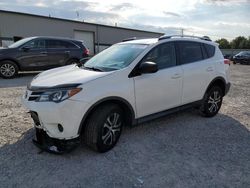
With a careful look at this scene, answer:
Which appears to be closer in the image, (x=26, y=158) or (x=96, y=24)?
(x=26, y=158)

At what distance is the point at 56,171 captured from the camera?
3.46m

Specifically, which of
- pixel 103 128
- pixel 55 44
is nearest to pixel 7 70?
pixel 55 44

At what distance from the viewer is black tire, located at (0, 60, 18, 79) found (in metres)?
10.6

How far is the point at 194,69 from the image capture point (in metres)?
5.20

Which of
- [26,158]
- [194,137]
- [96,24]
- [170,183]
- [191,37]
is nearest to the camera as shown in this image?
[170,183]

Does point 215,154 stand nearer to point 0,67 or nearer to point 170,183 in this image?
point 170,183

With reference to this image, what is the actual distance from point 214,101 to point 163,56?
1845 millimetres

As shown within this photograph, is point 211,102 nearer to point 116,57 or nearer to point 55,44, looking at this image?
point 116,57

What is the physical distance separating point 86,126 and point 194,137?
6.59 feet

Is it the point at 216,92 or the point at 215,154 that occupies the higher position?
the point at 216,92

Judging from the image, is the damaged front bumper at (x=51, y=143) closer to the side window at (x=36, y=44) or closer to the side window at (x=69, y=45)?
the side window at (x=36, y=44)

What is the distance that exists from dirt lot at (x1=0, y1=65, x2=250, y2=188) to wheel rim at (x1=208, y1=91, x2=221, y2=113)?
1.30ft

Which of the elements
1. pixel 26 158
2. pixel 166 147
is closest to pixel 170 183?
pixel 166 147

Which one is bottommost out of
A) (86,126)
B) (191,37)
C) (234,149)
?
(234,149)
